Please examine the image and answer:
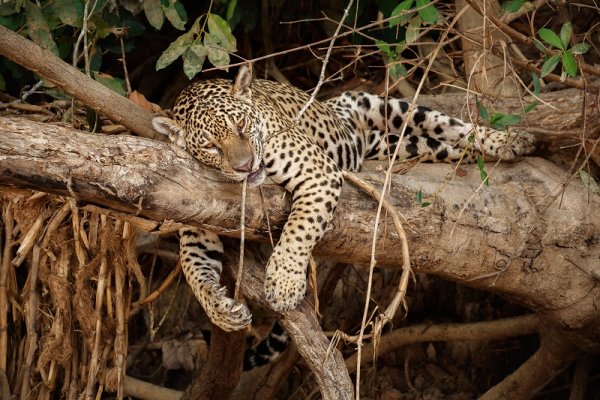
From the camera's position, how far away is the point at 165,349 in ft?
26.5

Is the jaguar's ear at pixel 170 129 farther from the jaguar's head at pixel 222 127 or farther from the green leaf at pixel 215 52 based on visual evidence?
the green leaf at pixel 215 52

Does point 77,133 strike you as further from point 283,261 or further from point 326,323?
point 326,323

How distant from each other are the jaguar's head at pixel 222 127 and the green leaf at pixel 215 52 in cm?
26

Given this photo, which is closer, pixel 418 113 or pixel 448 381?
pixel 418 113

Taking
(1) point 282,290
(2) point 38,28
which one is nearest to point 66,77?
(2) point 38,28

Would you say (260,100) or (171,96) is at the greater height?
(260,100)

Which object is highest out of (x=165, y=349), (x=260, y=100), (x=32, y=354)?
(x=260, y=100)

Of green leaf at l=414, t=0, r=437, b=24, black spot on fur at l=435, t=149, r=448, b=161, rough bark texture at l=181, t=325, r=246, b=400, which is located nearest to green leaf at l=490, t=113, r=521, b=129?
green leaf at l=414, t=0, r=437, b=24

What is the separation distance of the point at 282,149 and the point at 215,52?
24.8 inches

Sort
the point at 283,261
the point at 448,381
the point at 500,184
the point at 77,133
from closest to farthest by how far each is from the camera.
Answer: the point at 77,133
the point at 283,261
the point at 500,184
the point at 448,381

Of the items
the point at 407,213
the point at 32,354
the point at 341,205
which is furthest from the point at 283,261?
the point at 32,354

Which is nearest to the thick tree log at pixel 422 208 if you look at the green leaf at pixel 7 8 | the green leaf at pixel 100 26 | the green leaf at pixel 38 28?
the green leaf at pixel 38 28

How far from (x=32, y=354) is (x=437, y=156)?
2.87 m

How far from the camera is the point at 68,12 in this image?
5.57 m
